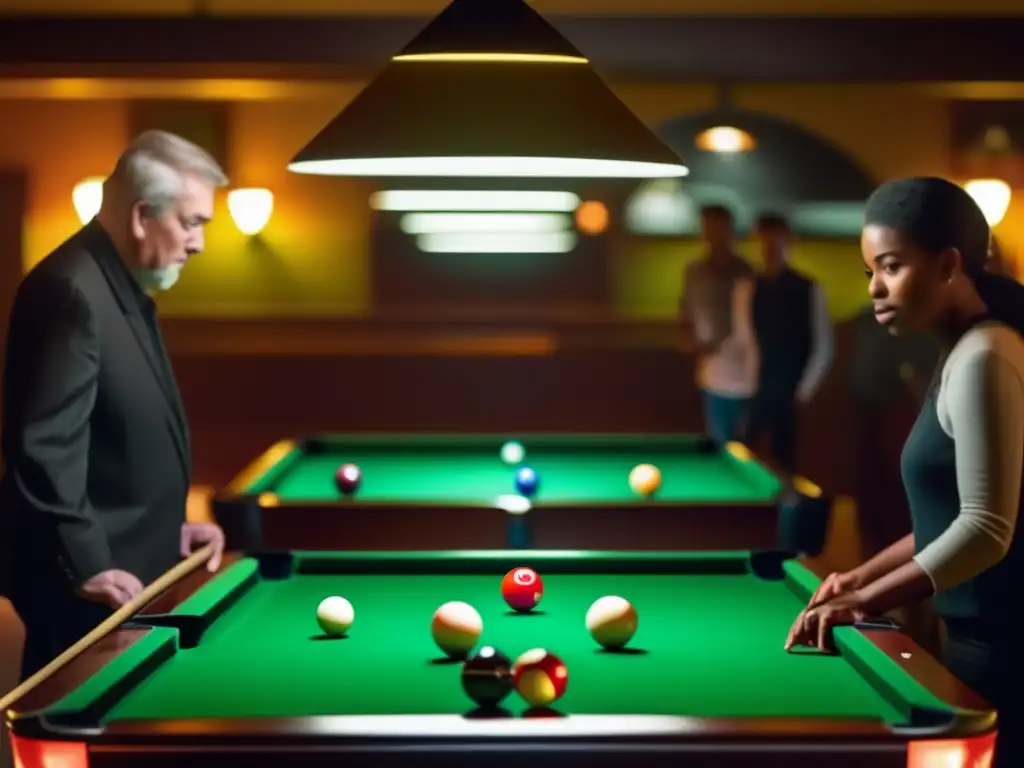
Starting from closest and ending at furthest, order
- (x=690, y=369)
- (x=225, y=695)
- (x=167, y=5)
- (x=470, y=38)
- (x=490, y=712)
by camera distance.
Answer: (x=490, y=712) → (x=225, y=695) → (x=470, y=38) → (x=167, y=5) → (x=690, y=369)

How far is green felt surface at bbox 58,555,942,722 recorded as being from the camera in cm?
196

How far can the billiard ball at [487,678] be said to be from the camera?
188cm

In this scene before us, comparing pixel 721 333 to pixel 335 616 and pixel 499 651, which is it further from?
pixel 499 651

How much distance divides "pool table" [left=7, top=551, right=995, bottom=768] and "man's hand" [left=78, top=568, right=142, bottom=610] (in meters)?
0.20

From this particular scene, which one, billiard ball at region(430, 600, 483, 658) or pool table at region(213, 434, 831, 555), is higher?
billiard ball at region(430, 600, 483, 658)

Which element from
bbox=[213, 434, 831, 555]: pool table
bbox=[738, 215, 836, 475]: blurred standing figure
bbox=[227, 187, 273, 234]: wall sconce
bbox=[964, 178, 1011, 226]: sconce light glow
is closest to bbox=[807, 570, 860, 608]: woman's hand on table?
bbox=[213, 434, 831, 555]: pool table

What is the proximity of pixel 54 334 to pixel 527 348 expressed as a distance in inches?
229

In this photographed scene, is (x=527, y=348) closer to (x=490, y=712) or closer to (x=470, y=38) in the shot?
(x=470, y=38)

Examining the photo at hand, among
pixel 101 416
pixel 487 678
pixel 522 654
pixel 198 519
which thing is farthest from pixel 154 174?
pixel 198 519

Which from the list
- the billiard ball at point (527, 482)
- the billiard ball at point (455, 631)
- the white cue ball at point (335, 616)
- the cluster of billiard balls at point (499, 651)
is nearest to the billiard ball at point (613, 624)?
the cluster of billiard balls at point (499, 651)

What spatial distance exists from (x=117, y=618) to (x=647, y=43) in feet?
15.2

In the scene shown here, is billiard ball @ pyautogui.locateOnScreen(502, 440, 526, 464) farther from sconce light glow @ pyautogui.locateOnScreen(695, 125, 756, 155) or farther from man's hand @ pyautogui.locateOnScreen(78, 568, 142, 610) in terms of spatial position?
sconce light glow @ pyautogui.locateOnScreen(695, 125, 756, 155)

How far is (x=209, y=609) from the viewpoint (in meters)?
2.47

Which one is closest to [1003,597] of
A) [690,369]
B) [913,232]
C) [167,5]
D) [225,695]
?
[913,232]
